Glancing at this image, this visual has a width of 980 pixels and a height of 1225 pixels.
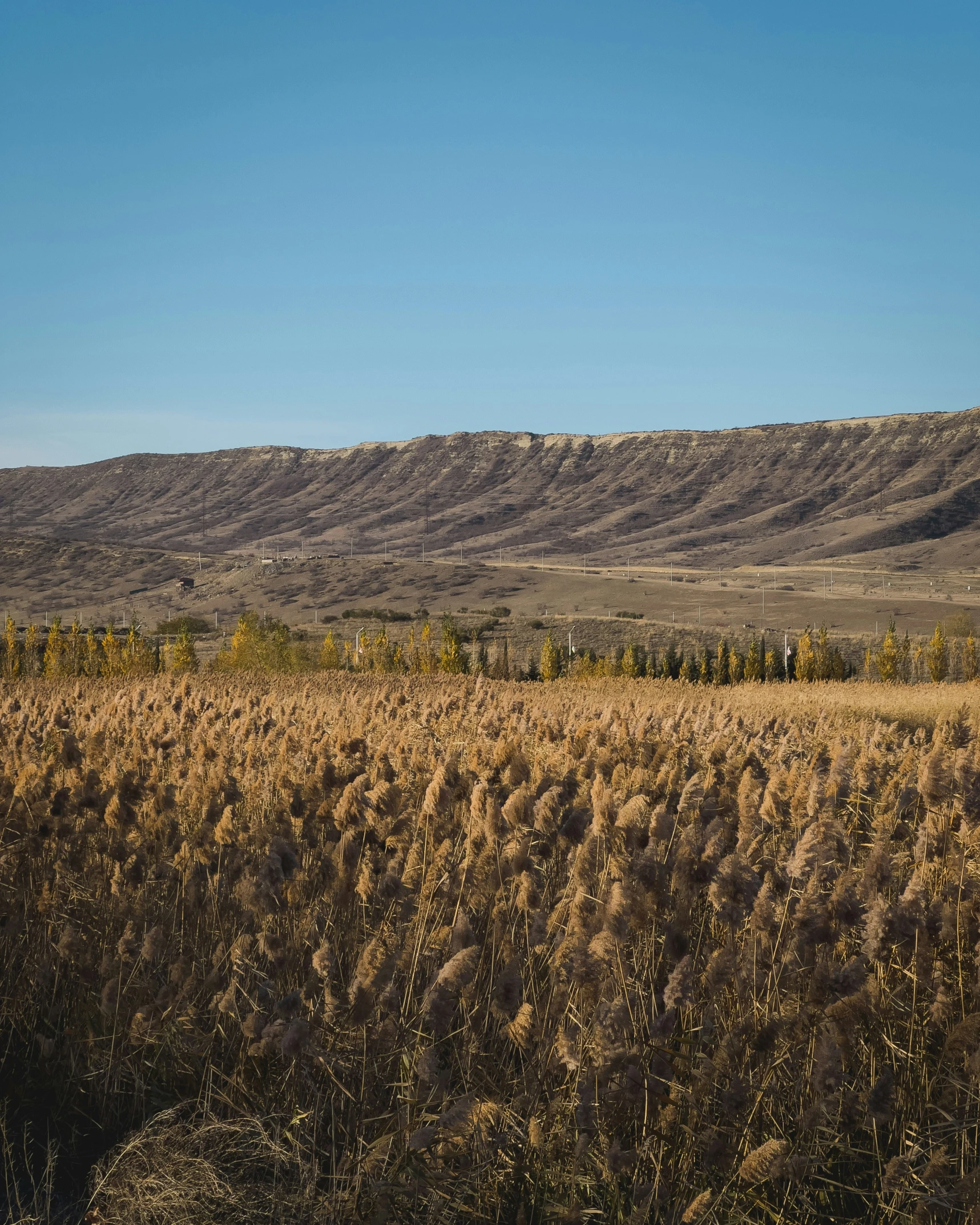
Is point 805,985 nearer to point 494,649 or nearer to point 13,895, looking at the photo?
point 13,895

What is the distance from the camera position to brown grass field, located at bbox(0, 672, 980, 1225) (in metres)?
2.58

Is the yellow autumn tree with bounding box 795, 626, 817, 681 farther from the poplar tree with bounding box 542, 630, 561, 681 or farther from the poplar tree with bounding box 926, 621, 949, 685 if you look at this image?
the poplar tree with bounding box 542, 630, 561, 681

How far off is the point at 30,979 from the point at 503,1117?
2136 millimetres

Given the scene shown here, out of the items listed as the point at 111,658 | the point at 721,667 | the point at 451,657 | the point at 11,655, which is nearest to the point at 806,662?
the point at 721,667

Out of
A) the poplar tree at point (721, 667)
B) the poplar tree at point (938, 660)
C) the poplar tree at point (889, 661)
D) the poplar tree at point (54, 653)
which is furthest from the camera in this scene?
the poplar tree at point (938, 660)

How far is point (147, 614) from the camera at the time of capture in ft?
337

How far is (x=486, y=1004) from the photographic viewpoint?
3.57 meters

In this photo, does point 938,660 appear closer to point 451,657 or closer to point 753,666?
point 753,666

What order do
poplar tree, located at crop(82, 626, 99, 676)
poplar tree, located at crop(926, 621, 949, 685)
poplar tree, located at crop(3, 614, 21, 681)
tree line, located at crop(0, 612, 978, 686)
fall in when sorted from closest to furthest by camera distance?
poplar tree, located at crop(3, 614, 21, 681), poplar tree, located at crop(82, 626, 99, 676), tree line, located at crop(0, 612, 978, 686), poplar tree, located at crop(926, 621, 949, 685)

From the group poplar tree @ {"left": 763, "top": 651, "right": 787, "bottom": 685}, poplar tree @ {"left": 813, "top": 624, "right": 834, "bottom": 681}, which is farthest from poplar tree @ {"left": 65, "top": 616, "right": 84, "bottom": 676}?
poplar tree @ {"left": 813, "top": 624, "right": 834, "bottom": 681}

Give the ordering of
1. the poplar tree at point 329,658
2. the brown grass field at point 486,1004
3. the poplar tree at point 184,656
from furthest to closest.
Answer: the poplar tree at point 329,658 → the poplar tree at point 184,656 → the brown grass field at point 486,1004

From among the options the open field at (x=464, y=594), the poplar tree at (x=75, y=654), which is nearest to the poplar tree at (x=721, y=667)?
the open field at (x=464, y=594)

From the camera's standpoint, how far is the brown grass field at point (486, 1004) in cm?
258

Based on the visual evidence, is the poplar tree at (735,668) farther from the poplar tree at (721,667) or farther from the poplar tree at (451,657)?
the poplar tree at (451,657)
